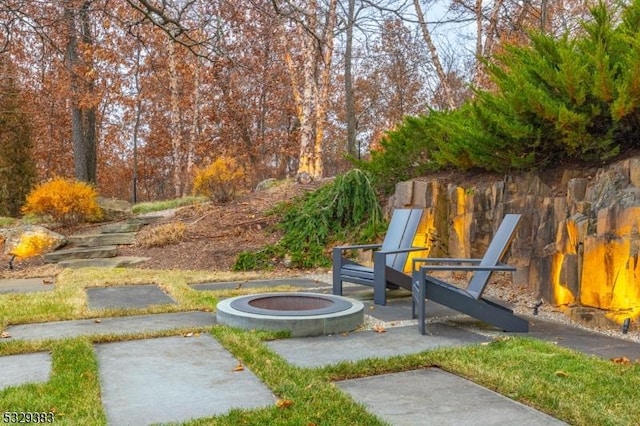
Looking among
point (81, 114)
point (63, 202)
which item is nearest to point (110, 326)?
point (63, 202)

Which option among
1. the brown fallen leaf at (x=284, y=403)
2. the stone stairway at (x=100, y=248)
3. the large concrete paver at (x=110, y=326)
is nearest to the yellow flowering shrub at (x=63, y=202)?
the stone stairway at (x=100, y=248)

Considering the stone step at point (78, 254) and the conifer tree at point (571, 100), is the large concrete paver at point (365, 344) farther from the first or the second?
the stone step at point (78, 254)

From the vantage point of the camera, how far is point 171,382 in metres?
3.01

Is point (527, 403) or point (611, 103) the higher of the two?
point (611, 103)

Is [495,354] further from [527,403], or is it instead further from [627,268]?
[627,268]

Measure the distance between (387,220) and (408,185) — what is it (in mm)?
835

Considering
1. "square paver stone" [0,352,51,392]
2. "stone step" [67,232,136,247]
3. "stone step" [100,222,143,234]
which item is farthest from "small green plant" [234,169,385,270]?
"square paver stone" [0,352,51,392]

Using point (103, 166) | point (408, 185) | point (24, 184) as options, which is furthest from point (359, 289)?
point (103, 166)

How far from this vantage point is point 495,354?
3529 mm

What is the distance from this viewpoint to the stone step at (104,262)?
27.2ft

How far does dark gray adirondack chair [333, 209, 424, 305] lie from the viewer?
540cm

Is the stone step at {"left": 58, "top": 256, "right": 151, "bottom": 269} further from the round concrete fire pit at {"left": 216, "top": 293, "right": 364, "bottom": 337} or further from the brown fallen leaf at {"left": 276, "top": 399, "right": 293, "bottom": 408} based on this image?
the brown fallen leaf at {"left": 276, "top": 399, "right": 293, "bottom": 408}

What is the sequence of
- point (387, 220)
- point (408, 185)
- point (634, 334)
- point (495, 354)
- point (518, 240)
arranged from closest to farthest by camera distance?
point (495, 354) < point (634, 334) < point (518, 240) < point (408, 185) < point (387, 220)

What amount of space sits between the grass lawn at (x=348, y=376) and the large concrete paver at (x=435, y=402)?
86mm
